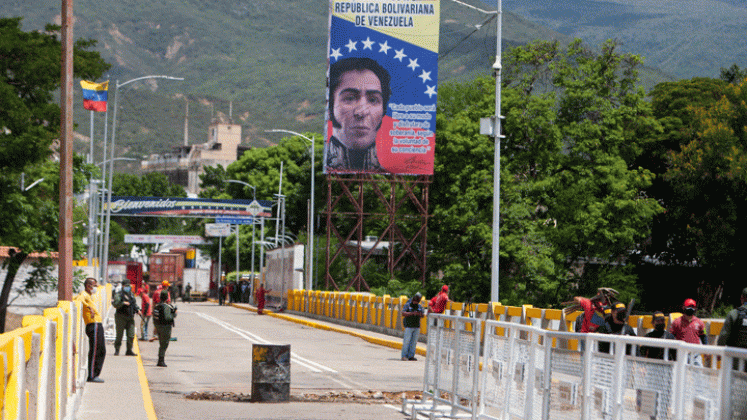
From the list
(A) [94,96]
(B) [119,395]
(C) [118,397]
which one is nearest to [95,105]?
(A) [94,96]

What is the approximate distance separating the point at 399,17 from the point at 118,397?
32020 mm

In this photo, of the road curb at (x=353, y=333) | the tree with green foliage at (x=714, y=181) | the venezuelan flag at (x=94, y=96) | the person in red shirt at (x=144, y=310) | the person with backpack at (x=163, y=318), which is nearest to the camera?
the person with backpack at (x=163, y=318)

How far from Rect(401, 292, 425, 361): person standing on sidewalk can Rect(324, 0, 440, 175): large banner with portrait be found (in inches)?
788

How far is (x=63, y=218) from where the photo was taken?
21.3 m

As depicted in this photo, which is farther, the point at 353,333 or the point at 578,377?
the point at 353,333

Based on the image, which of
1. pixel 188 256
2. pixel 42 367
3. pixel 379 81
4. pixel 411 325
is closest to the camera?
pixel 42 367

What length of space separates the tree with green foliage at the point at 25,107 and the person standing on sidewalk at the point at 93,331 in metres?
20.7

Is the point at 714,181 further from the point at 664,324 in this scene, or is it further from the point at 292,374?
the point at 664,324

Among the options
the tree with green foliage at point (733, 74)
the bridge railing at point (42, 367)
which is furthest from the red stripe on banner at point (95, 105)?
the tree with green foliage at point (733, 74)

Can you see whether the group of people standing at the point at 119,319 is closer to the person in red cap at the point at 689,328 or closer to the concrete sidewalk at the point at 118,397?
the concrete sidewalk at the point at 118,397

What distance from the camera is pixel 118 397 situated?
14.8m

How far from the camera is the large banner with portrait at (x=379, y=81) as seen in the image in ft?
145

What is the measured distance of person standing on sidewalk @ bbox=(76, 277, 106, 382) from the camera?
53.6ft

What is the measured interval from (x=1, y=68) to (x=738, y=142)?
104 feet
